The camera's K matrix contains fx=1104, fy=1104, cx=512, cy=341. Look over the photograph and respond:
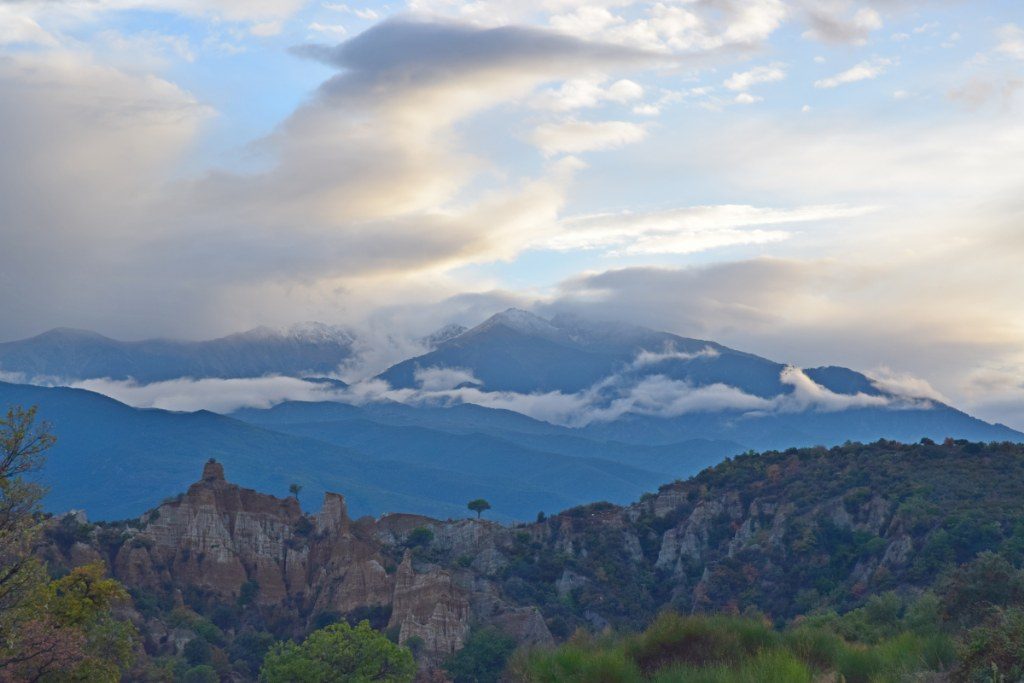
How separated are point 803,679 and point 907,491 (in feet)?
273

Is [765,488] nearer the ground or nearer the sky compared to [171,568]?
nearer the sky

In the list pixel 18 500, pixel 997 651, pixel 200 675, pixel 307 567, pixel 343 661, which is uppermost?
pixel 18 500

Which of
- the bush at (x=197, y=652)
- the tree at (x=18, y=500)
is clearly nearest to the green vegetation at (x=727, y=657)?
the tree at (x=18, y=500)

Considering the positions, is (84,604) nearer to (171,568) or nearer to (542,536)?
(171,568)

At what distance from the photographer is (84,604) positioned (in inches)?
1726

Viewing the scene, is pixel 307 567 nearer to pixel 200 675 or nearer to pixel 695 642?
pixel 200 675

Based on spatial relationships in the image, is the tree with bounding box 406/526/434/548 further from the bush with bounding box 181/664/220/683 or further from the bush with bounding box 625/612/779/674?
the bush with bounding box 625/612/779/674

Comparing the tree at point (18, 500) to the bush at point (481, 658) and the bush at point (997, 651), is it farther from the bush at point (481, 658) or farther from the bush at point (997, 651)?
the bush at point (481, 658)

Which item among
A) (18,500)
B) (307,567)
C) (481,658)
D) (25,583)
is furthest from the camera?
(307,567)

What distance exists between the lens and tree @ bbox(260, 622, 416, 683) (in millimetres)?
64438

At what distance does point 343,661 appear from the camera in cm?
6625

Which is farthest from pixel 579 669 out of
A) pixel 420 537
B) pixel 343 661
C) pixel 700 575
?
pixel 420 537

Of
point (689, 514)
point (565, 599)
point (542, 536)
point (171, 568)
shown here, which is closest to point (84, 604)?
point (171, 568)

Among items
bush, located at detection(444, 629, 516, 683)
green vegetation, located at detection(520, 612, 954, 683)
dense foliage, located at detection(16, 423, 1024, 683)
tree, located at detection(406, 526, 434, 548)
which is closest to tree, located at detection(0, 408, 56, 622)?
dense foliage, located at detection(16, 423, 1024, 683)
